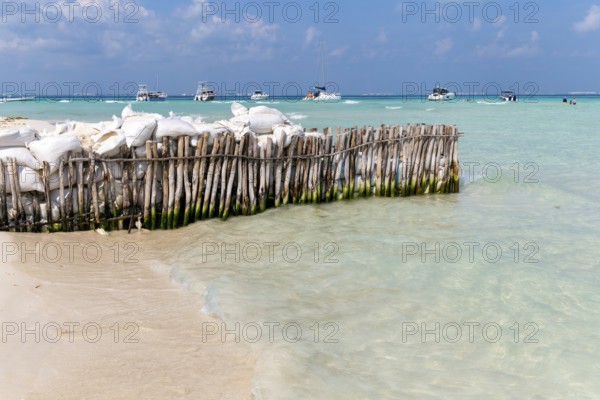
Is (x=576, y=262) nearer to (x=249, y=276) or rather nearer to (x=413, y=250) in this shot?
(x=413, y=250)

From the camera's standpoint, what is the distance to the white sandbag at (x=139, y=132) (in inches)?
320

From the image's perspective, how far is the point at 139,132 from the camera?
320 inches

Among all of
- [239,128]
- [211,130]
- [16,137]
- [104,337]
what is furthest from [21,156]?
[104,337]

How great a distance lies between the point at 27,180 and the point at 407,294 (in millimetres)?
5566

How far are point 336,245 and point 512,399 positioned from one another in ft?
13.6

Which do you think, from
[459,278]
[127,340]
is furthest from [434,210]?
[127,340]

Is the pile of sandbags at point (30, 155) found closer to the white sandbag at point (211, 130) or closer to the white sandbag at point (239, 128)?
the white sandbag at point (211, 130)

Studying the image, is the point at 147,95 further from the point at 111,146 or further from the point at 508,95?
the point at 111,146

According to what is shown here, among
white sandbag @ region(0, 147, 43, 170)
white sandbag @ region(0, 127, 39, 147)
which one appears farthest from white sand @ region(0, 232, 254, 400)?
white sandbag @ region(0, 127, 39, 147)

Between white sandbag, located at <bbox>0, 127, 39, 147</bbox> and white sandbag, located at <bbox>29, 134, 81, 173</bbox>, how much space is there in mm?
271

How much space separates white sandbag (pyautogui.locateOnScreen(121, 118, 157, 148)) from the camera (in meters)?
8.13

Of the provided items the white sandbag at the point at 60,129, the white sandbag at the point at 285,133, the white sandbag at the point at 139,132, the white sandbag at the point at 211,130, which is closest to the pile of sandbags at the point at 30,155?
the white sandbag at the point at 139,132

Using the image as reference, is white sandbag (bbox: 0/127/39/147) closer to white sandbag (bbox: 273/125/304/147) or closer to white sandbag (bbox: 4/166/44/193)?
white sandbag (bbox: 4/166/44/193)

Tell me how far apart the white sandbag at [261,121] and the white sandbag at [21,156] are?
3776 mm
